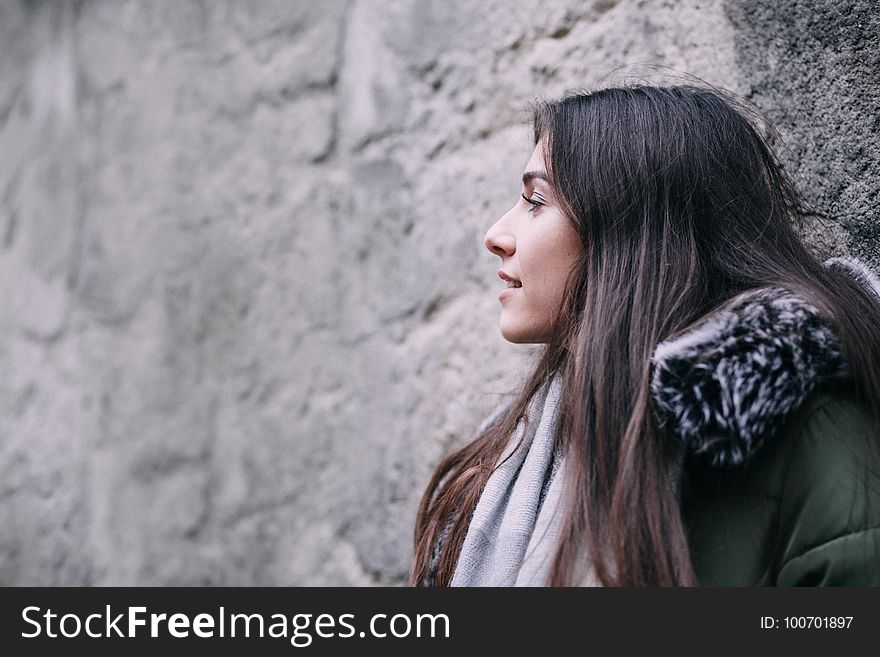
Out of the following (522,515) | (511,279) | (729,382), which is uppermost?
(511,279)

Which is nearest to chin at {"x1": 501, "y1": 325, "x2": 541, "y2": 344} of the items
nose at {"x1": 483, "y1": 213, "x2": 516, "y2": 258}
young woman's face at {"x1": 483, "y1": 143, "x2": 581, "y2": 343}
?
young woman's face at {"x1": 483, "y1": 143, "x2": 581, "y2": 343}

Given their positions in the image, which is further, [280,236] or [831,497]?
[280,236]

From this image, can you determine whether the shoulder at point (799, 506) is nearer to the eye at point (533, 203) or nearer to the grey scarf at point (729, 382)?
the grey scarf at point (729, 382)

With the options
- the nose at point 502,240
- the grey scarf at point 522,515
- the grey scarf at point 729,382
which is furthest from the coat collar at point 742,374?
the nose at point 502,240

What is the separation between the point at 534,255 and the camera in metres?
1.18

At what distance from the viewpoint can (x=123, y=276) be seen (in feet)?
8.24

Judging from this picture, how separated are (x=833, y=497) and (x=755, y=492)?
9cm

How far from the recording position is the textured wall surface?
4.94 feet

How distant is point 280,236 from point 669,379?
1.41 m

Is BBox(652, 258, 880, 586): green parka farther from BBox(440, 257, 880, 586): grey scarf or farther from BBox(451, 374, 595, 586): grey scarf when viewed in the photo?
BBox(451, 374, 595, 586): grey scarf

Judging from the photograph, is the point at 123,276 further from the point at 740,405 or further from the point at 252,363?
the point at 740,405

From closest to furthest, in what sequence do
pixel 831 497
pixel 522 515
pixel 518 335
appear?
pixel 831 497 → pixel 522 515 → pixel 518 335

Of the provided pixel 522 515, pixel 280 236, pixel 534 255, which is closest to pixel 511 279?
pixel 534 255

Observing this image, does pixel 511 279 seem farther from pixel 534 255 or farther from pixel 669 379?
pixel 669 379
